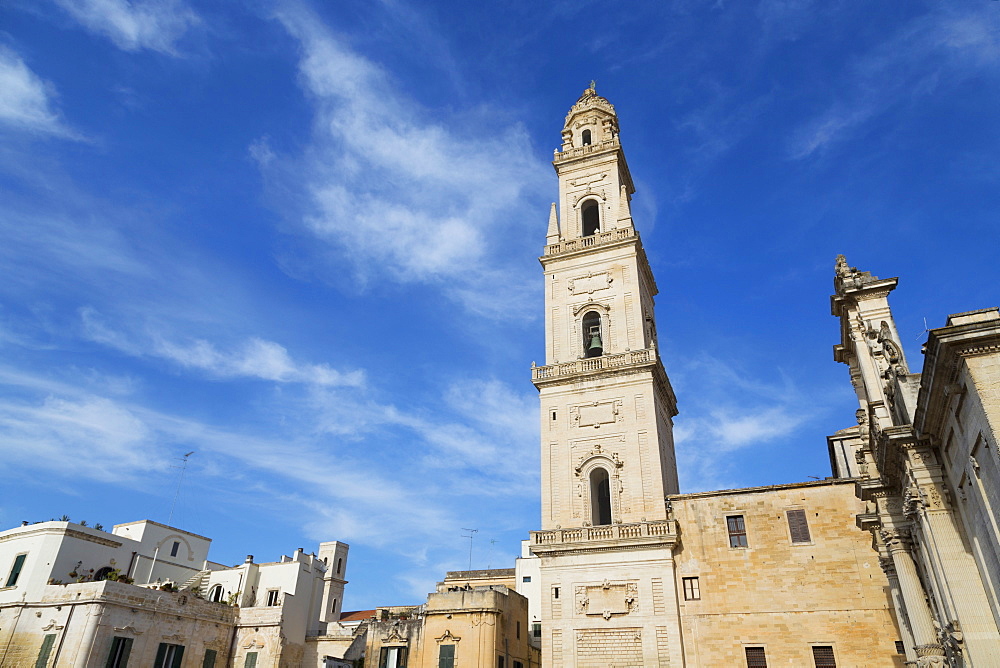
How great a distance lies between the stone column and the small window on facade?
52.5ft

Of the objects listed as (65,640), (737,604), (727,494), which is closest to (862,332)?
(727,494)

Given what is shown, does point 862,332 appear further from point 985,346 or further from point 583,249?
point 583,249

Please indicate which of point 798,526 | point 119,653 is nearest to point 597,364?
point 798,526

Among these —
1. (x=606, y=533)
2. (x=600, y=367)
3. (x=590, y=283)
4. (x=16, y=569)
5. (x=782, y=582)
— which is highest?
(x=590, y=283)

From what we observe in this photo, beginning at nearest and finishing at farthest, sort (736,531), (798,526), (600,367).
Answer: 1. (798,526)
2. (736,531)
3. (600,367)

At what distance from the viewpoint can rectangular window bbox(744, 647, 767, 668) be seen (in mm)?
25656

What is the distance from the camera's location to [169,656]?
35.1 metres

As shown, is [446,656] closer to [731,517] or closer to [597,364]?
[731,517]

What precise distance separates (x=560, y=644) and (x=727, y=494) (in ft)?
30.9

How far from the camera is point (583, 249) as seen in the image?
3597 cm

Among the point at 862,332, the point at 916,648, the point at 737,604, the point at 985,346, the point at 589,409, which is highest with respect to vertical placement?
the point at 589,409

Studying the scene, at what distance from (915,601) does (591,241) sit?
73.9ft

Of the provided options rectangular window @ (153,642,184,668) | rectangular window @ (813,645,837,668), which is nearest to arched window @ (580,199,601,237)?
rectangular window @ (813,645,837,668)

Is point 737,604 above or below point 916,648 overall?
above
